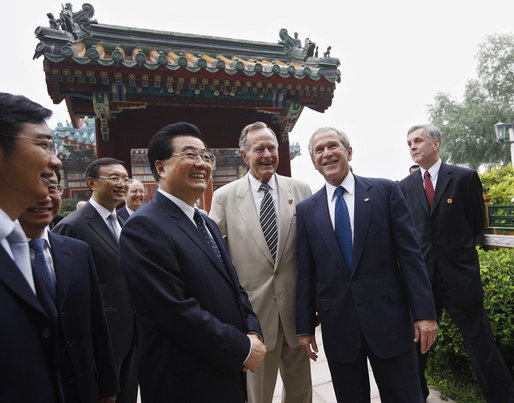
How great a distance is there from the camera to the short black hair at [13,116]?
0.92m

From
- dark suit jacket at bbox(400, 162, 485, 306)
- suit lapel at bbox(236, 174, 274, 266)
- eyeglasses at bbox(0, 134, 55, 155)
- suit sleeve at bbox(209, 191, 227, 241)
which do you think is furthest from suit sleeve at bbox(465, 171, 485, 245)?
eyeglasses at bbox(0, 134, 55, 155)

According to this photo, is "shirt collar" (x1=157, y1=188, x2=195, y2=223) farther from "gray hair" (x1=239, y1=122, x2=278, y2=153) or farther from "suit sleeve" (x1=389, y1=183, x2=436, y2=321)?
"suit sleeve" (x1=389, y1=183, x2=436, y2=321)

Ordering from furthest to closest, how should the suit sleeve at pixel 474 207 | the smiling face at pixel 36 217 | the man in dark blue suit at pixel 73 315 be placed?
the suit sleeve at pixel 474 207 → the smiling face at pixel 36 217 → the man in dark blue suit at pixel 73 315

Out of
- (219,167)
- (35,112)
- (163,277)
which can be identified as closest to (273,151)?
(163,277)

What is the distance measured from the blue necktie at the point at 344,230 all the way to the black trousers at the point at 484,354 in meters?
1.19

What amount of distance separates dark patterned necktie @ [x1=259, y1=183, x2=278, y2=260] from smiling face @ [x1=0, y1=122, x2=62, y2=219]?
143 centimetres

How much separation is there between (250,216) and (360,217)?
0.74 meters

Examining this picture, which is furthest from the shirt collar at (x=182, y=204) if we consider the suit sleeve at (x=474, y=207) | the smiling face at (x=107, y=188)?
the suit sleeve at (x=474, y=207)

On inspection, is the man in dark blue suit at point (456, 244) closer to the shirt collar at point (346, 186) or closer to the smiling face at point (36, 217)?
the shirt collar at point (346, 186)

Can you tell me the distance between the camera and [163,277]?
4.19ft

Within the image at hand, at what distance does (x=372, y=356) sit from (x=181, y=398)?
1.11 m

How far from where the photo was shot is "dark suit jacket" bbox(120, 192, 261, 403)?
127 cm

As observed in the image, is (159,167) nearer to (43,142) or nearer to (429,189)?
(43,142)

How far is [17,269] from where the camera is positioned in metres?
0.98
